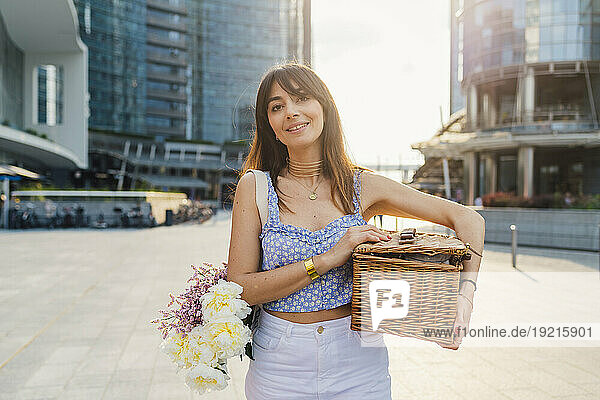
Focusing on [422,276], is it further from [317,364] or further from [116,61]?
[116,61]

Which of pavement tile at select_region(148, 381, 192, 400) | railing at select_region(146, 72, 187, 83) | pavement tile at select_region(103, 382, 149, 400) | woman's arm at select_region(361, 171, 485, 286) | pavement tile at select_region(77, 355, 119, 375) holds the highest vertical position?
railing at select_region(146, 72, 187, 83)

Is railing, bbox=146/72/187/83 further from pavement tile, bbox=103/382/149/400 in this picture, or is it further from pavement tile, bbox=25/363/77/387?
pavement tile, bbox=103/382/149/400

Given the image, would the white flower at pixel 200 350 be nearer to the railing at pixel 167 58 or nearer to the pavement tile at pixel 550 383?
the pavement tile at pixel 550 383

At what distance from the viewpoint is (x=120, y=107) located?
7344cm

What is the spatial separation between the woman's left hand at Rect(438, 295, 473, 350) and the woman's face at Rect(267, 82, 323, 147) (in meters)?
0.78

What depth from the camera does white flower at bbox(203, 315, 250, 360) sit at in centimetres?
172

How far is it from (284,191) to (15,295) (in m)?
7.92

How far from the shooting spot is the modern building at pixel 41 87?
32656 millimetres

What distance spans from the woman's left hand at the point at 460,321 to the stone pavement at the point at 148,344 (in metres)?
2.94

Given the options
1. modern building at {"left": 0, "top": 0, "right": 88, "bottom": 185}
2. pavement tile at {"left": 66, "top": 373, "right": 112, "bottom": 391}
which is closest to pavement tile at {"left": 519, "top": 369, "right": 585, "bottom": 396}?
pavement tile at {"left": 66, "top": 373, "right": 112, "bottom": 391}

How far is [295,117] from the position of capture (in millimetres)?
1968

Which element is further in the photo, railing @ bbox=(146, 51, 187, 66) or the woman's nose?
railing @ bbox=(146, 51, 187, 66)

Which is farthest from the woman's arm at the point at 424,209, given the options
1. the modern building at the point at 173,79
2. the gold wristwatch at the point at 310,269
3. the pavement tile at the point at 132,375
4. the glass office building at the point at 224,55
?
the glass office building at the point at 224,55

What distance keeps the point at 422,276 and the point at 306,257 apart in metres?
0.43
